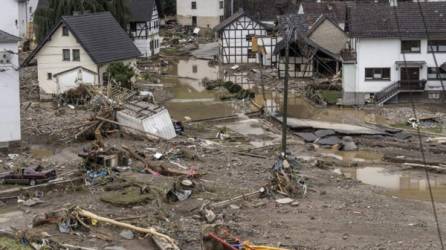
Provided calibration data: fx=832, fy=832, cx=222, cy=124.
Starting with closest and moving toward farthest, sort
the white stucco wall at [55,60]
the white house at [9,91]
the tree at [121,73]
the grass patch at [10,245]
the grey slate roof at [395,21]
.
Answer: the grass patch at [10,245], the white house at [9,91], the tree at [121,73], the grey slate roof at [395,21], the white stucco wall at [55,60]

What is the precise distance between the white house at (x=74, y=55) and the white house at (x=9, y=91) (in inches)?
391

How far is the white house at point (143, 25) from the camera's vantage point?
185 ft

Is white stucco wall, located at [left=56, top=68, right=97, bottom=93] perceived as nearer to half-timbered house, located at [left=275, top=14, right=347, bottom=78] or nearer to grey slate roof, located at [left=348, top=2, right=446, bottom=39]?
half-timbered house, located at [left=275, top=14, right=347, bottom=78]

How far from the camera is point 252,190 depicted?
2370 centimetres

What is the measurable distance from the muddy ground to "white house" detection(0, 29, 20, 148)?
2.62ft

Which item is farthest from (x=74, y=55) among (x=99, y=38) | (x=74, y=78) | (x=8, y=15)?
(x=8, y=15)

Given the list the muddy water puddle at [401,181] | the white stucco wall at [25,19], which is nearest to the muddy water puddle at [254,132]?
the muddy water puddle at [401,181]

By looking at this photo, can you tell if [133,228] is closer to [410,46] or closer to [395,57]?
[395,57]

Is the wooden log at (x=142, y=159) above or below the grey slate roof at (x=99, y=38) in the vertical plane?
below

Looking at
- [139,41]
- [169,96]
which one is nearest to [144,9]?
[139,41]

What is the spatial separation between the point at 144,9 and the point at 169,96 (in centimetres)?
1615

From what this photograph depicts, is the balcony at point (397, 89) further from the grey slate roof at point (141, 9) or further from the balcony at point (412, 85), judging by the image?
the grey slate roof at point (141, 9)

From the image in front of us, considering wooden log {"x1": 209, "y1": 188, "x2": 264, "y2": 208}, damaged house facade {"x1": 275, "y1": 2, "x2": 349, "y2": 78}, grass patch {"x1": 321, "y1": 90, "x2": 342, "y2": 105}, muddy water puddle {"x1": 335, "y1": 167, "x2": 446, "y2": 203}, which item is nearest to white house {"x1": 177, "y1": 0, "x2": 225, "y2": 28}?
damaged house facade {"x1": 275, "y1": 2, "x2": 349, "y2": 78}

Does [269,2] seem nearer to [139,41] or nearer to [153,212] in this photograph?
[139,41]
